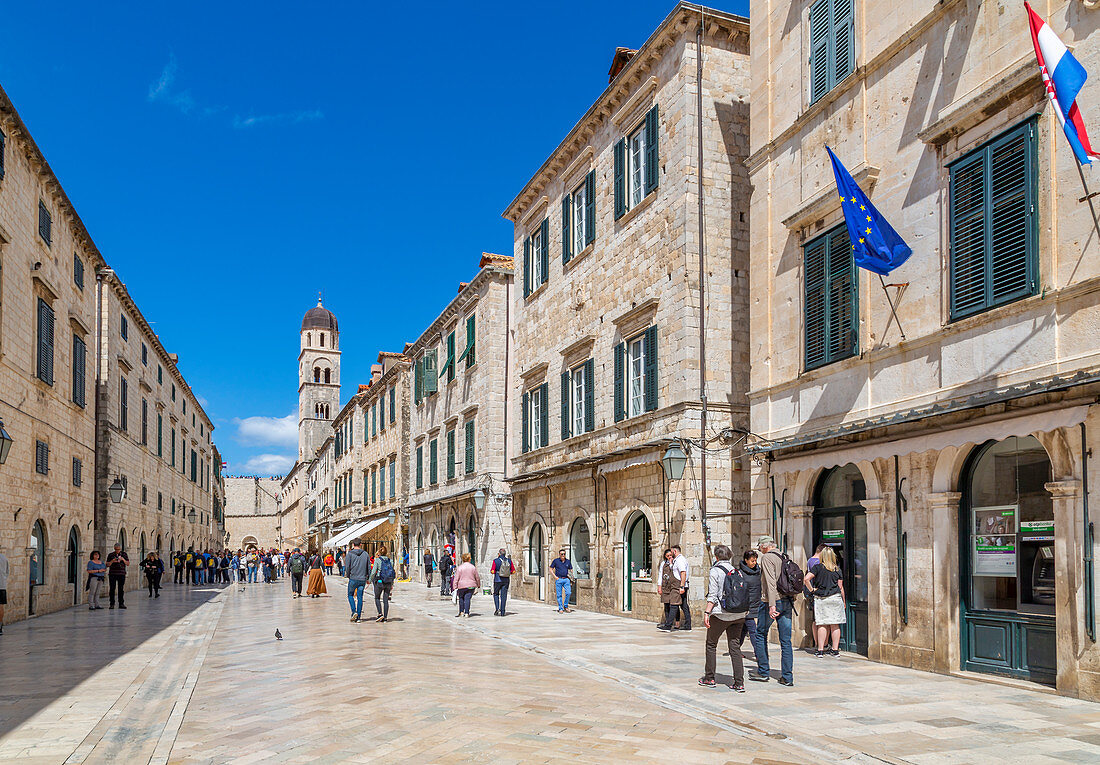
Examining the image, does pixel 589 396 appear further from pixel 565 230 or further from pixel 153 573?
pixel 153 573

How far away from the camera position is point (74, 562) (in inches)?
1022

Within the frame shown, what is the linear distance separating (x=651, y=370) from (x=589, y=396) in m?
3.37

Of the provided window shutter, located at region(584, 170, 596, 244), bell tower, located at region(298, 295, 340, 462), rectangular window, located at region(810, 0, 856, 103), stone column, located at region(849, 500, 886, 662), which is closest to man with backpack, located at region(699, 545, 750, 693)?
stone column, located at region(849, 500, 886, 662)

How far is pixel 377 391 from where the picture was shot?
4841 centimetres

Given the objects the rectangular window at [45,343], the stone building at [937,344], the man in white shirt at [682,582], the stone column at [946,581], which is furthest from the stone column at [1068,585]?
the rectangular window at [45,343]

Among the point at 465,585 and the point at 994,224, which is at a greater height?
the point at 994,224

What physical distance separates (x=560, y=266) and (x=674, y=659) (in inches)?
537

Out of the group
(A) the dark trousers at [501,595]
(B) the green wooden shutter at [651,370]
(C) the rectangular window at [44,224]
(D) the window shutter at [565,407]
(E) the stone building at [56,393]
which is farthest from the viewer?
(D) the window shutter at [565,407]

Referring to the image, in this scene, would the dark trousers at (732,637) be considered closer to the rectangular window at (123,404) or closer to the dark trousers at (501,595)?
the dark trousers at (501,595)

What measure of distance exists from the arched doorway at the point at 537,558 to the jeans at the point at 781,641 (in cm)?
1481

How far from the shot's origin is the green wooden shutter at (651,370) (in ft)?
62.0

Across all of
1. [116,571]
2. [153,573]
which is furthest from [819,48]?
[153,573]

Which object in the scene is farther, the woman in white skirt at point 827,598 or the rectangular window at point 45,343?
the rectangular window at point 45,343

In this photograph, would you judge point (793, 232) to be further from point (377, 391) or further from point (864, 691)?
point (377, 391)
